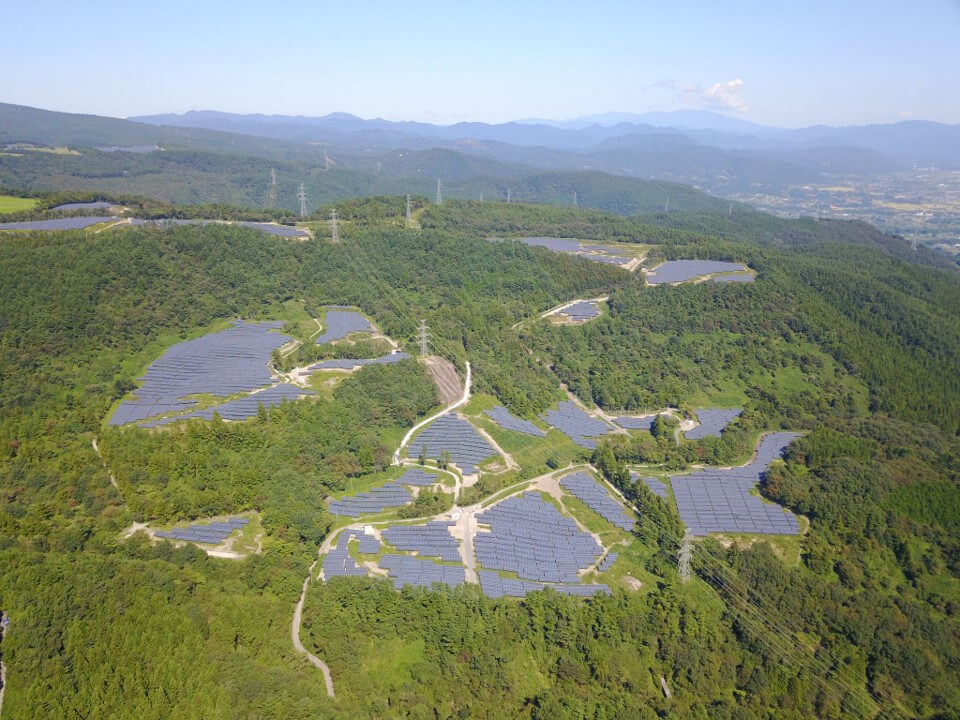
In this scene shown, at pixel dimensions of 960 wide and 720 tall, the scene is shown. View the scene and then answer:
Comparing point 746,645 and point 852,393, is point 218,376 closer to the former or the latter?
point 746,645

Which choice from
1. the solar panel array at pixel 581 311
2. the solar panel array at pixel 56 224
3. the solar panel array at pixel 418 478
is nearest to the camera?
Result: the solar panel array at pixel 418 478

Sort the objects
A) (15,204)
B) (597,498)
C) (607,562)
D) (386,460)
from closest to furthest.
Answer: (607,562), (597,498), (386,460), (15,204)

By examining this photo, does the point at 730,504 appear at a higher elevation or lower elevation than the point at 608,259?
lower

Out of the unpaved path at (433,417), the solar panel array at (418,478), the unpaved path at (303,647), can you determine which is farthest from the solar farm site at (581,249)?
the unpaved path at (303,647)

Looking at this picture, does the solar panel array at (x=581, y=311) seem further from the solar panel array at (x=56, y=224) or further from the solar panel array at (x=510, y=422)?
the solar panel array at (x=56, y=224)

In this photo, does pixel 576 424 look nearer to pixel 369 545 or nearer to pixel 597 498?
pixel 597 498

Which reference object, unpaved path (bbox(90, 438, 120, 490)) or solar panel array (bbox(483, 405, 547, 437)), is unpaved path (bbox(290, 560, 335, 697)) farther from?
solar panel array (bbox(483, 405, 547, 437))

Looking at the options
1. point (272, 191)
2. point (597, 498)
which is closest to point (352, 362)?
point (597, 498)
